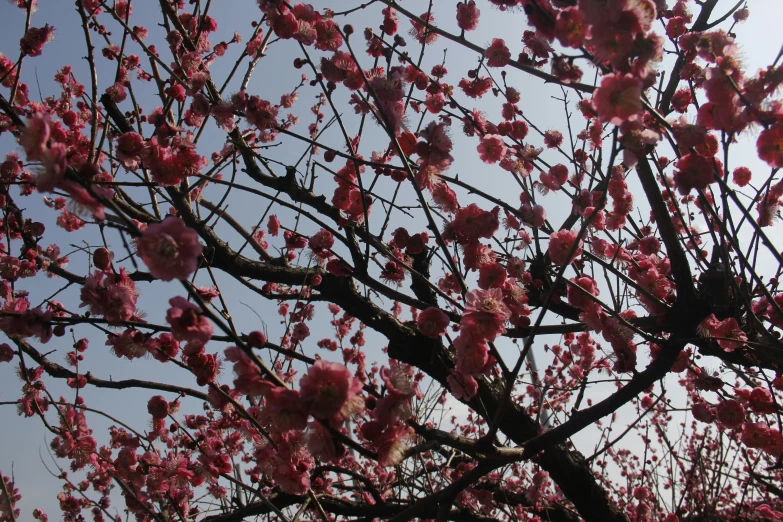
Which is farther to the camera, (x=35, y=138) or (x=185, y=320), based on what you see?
(x=185, y=320)

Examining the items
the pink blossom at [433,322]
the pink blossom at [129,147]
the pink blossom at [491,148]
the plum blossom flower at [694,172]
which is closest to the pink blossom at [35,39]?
the pink blossom at [129,147]

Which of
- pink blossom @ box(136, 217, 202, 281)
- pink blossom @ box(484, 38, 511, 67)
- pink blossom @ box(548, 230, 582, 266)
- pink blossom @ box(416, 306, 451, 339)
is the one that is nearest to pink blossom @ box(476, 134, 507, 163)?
pink blossom @ box(484, 38, 511, 67)

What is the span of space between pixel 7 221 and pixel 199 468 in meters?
2.37

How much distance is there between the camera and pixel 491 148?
10.8ft

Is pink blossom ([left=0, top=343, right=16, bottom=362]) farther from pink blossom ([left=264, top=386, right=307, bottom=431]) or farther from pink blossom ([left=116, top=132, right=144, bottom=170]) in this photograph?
pink blossom ([left=264, top=386, right=307, bottom=431])

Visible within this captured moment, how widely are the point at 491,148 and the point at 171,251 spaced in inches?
91.7

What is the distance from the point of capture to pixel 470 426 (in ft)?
31.4

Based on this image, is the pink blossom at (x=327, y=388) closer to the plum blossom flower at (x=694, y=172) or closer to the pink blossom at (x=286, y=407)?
the pink blossom at (x=286, y=407)

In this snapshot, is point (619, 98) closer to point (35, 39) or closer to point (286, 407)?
point (286, 407)

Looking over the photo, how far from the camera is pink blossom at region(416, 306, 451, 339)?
89.6 inches

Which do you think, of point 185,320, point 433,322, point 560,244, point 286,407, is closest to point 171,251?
point 185,320

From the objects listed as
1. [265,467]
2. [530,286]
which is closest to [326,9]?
[530,286]

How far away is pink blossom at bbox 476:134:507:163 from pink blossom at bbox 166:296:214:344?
7.65 feet

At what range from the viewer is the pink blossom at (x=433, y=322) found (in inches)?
89.6
